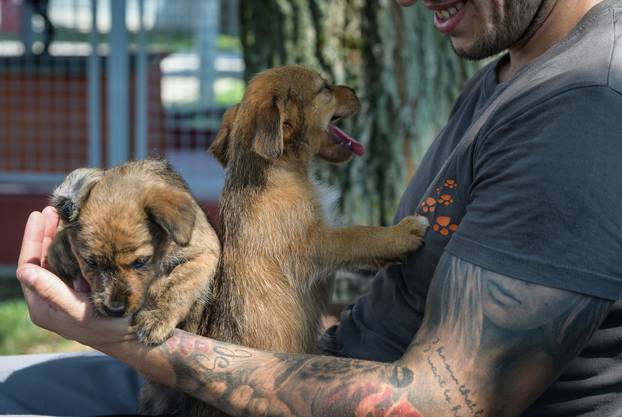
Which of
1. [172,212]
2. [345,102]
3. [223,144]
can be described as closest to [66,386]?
[172,212]

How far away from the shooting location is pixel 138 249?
2.82 m

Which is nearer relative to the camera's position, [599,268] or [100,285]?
[599,268]

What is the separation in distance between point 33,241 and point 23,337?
13.7ft

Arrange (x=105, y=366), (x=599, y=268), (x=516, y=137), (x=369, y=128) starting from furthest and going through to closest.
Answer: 1. (x=369, y=128)
2. (x=105, y=366)
3. (x=516, y=137)
4. (x=599, y=268)

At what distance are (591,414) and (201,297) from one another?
128 centimetres

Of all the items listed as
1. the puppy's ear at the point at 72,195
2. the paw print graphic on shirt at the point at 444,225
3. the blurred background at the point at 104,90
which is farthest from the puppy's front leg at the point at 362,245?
the blurred background at the point at 104,90

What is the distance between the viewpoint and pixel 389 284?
2854 millimetres

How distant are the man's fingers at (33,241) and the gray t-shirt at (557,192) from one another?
1244 millimetres

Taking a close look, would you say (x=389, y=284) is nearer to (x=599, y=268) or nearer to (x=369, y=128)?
(x=599, y=268)

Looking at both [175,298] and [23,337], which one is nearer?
[175,298]

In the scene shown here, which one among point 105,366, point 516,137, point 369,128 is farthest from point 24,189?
point 516,137

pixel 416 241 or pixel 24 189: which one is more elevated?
pixel 416 241

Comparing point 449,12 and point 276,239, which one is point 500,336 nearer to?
point 276,239

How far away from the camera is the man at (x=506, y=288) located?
79.8 inches
